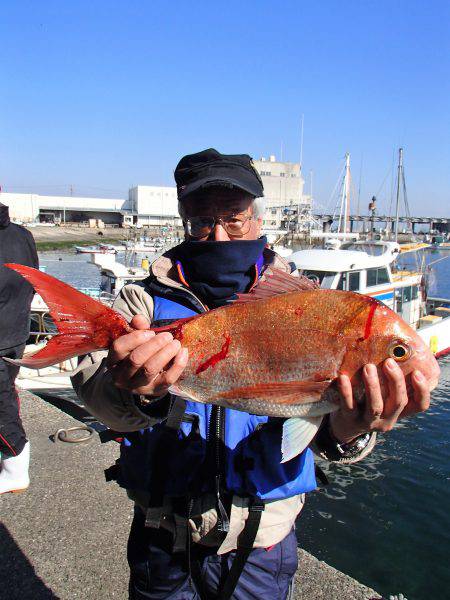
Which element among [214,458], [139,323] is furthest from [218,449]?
[139,323]

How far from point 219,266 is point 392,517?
27.1 ft

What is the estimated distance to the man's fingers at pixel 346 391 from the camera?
2135 millimetres

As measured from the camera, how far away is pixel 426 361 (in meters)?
2.16

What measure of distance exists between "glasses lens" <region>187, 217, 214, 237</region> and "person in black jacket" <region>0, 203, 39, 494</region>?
106 inches

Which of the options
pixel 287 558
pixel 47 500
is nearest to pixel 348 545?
pixel 47 500

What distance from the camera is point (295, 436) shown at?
86.4 inches

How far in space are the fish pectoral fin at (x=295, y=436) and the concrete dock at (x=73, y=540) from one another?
2.07 metres

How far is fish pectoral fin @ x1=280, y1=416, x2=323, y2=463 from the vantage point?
217cm

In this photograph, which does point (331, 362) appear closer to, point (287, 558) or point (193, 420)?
point (193, 420)

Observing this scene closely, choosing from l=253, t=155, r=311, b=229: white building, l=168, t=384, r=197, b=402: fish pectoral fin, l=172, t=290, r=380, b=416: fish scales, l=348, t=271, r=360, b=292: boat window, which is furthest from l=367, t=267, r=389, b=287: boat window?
l=253, t=155, r=311, b=229: white building

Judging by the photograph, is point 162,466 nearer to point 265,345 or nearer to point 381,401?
point 265,345

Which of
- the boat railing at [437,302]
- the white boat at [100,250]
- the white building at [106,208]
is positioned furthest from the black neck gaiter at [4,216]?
the white building at [106,208]

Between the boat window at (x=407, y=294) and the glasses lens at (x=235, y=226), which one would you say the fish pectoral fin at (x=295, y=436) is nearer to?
the glasses lens at (x=235, y=226)

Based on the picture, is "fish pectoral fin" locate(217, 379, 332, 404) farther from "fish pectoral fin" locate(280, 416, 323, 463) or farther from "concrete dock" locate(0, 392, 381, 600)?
"concrete dock" locate(0, 392, 381, 600)
